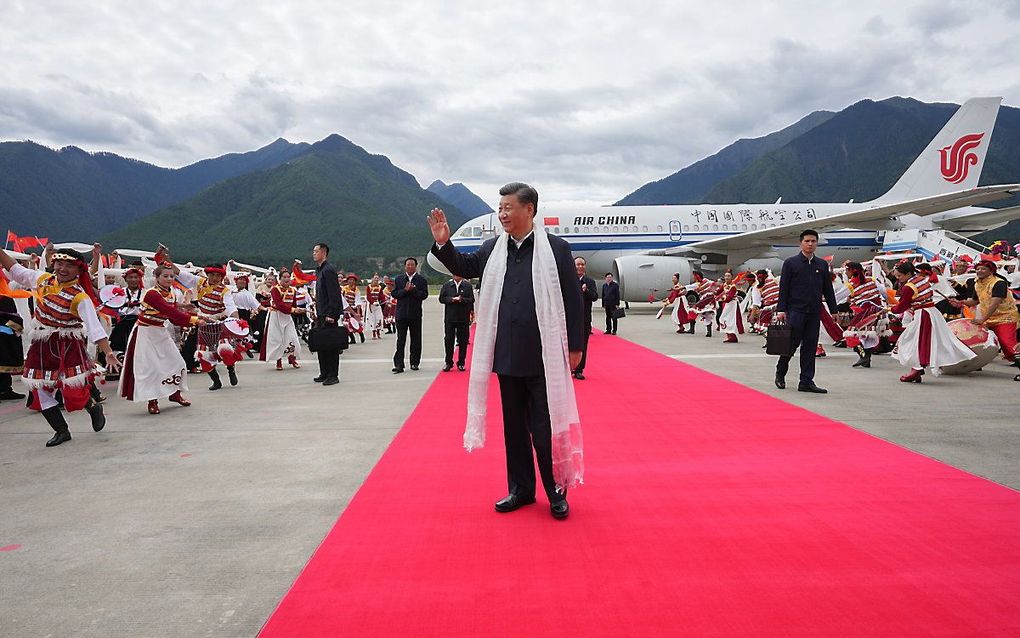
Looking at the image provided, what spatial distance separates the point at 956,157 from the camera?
2156 cm

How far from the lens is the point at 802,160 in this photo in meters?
123

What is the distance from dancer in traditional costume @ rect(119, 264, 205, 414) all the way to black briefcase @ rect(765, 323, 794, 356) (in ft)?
21.0

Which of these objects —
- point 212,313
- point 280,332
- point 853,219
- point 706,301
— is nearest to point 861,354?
point 706,301

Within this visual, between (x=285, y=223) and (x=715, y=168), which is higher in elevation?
(x=715, y=168)

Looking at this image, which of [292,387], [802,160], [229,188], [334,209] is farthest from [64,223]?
[802,160]

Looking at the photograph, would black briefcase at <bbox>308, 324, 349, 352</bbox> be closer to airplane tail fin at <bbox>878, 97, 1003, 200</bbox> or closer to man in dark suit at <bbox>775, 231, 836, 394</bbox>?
man in dark suit at <bbox>775, 231, 836, 394</bbox>

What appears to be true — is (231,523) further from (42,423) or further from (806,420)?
(806,420)

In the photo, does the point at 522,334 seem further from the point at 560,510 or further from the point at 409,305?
the point at 409,305

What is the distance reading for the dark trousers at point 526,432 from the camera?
3.26 metres

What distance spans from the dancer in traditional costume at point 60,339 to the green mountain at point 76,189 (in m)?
126

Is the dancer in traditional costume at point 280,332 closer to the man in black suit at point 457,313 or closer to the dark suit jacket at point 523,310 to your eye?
the man in black suit at point 457,313

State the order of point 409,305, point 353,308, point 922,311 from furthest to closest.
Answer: point 353,308, point 409,305, point 922,311

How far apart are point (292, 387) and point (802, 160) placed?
13519 centimetres

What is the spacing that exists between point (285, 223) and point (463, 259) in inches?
4331
